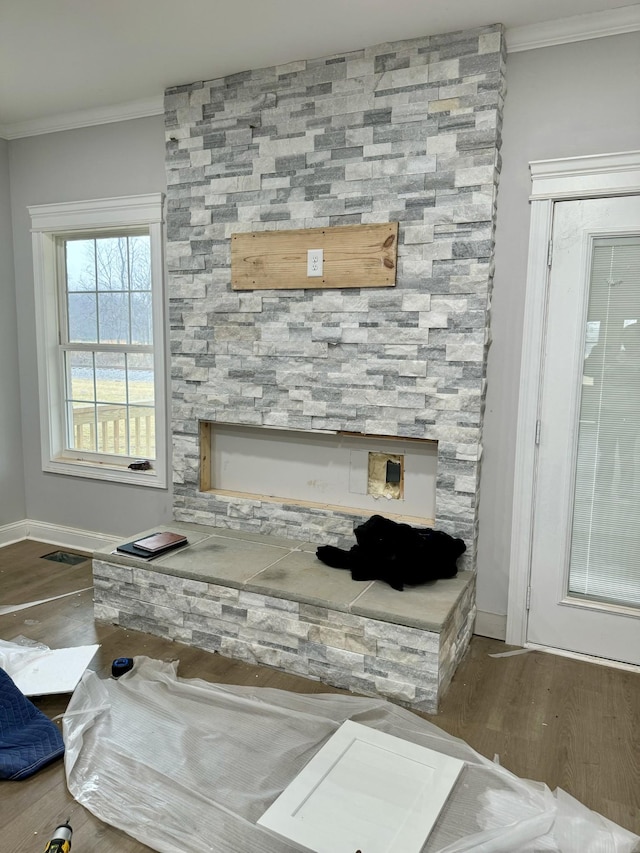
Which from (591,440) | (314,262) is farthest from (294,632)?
(314,262)

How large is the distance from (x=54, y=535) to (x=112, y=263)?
1853 millimetres

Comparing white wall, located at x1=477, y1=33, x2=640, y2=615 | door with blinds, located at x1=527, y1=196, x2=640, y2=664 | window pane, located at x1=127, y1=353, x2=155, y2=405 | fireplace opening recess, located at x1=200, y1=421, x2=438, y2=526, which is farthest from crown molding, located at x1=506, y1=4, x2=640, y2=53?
window pane, located at x1=127, y1=353, x2=155, y2=405

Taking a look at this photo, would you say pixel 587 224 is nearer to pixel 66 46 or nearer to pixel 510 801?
pixel 510 801

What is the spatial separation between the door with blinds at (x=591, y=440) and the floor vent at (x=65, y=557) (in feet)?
8.87

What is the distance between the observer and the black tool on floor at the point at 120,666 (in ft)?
8.02

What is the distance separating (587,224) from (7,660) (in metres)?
3.02

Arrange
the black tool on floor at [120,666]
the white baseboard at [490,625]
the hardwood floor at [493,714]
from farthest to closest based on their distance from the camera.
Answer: the white baseboard at [490,625]
the black tool on floor at [120,666]
the hardwood floor at [493,714]

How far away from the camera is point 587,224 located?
257 cm

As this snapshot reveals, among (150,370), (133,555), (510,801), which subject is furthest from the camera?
(150,370)

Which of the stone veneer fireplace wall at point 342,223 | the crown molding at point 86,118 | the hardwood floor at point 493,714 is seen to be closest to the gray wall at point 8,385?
the crown molding at point 86,118

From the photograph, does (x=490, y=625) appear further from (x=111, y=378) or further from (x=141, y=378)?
(x=111, y=378)

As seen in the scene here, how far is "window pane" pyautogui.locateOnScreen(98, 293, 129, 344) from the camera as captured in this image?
3.76 metres

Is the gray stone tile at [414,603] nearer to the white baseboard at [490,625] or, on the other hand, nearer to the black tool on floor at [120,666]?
the white baseboard at [490,625]

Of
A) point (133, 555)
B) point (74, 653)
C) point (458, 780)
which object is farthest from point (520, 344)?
point (74, 653)
